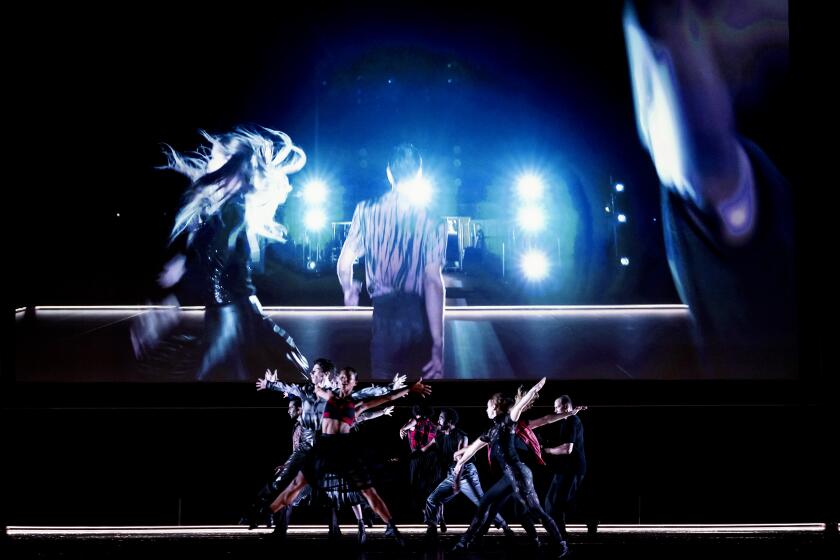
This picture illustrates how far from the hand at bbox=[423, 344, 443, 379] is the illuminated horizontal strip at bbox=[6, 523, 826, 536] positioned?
4.60 feet

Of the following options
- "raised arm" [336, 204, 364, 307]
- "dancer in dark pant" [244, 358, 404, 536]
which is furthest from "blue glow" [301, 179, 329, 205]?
"dancer in dark pant" [244, 358, 404, 536]


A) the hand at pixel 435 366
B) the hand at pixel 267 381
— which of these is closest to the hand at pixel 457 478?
the hand at pixel 435 366

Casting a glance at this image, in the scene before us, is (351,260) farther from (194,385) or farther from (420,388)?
(194,385)

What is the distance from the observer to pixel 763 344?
849 cm

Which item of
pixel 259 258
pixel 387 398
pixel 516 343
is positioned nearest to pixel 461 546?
pixel 387 398

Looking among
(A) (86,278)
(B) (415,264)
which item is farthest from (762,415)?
(A) (86,278)

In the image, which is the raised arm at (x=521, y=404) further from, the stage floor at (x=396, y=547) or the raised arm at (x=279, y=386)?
the raised arm at (x=279, y=386)

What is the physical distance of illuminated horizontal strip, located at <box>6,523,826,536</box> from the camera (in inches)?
318

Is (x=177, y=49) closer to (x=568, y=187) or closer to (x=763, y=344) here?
(x=568, y=187)

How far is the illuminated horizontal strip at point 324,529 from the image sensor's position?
318 inches

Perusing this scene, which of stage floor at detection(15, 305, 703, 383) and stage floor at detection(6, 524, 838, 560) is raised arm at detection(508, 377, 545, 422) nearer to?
stage floor at detection(15, 305, 703, 383)

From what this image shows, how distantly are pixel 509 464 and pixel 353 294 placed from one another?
2.19 m

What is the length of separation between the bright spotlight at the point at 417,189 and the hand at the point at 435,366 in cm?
139

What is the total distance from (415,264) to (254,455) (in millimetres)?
2329
